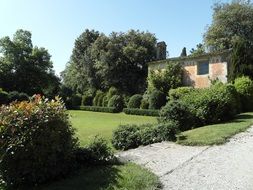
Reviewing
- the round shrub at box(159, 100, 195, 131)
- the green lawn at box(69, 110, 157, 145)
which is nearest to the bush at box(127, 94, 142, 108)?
the green lawn at box(69, 110, 157, 145)

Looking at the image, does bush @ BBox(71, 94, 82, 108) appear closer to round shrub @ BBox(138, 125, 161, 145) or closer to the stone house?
the stone house

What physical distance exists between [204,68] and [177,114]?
1915 cm

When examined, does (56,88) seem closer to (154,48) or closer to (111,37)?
(111,37)

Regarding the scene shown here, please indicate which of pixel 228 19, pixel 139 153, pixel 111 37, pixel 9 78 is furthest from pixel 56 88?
pixel 139 153

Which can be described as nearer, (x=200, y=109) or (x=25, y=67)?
(x=200, y=109)

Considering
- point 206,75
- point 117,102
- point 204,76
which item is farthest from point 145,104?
point 206,75

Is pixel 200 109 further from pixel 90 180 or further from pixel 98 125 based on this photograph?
pixel 90 180

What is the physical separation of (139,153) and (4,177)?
4.07 metres

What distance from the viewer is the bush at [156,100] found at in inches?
1321

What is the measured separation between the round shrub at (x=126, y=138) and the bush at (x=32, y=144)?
510cm

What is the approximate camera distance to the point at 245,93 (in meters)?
24.6

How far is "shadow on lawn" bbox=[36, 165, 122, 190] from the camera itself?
6977mm

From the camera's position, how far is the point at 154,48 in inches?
1939

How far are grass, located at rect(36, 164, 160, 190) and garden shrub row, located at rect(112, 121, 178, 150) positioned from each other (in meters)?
4.48
